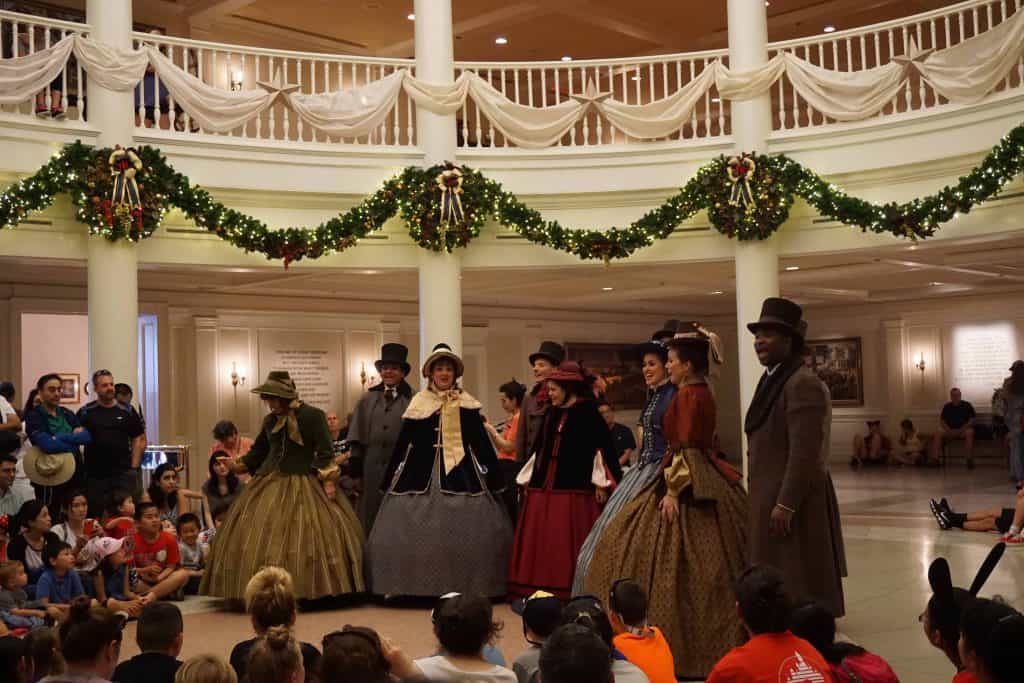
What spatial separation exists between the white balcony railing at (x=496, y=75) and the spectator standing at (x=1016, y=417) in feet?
10.3

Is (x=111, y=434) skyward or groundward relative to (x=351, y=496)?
skyward

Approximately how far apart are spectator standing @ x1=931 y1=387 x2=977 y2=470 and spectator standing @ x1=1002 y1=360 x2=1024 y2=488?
6.21 m

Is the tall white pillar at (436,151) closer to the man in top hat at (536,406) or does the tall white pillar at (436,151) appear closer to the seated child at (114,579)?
the man in top hat at (536,406)

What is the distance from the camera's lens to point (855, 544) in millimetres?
10172

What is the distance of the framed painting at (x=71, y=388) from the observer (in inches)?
673

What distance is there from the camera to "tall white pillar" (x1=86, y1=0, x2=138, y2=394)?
10.0 metres

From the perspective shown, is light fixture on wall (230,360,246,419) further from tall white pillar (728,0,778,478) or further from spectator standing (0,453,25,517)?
spectator standing (0,453,25,517)

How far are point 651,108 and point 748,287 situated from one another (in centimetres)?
201

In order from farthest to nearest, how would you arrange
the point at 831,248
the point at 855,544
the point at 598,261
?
the point at 598,261
the point at 831,248
the point at 855,544

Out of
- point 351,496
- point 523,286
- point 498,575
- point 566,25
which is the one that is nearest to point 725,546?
point 498,575

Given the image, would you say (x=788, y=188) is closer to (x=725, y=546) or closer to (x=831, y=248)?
(x=831, y=248)

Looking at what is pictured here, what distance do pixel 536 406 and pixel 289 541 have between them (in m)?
1.73

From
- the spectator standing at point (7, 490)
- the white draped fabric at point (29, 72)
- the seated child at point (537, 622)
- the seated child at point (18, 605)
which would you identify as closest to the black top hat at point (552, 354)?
the seated child at point (18, 605)

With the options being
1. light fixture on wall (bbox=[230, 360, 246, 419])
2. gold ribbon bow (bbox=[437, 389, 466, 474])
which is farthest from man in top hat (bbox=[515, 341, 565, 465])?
light fixture on wall (bbox=[230, 360, 246, 419])
